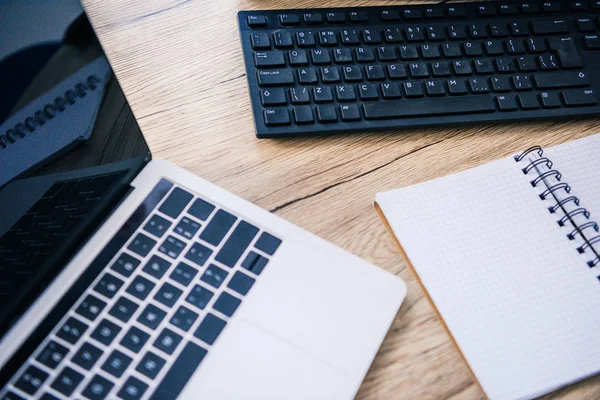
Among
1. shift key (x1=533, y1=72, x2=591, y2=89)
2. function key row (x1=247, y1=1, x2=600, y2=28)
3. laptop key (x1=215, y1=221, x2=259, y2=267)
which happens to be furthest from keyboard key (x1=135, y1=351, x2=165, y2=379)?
shift key (x1=533, y1=72, x2=591, y2=89)

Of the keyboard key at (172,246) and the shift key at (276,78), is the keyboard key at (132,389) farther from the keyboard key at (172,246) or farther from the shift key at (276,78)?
the shift key at (276,78)

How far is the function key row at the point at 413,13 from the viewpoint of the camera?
671 millimetres

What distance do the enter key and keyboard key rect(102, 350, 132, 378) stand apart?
587 millimetres

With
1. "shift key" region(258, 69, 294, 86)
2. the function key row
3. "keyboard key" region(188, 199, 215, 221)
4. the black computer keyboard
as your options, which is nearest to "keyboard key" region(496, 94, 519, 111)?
the black computer keyboard

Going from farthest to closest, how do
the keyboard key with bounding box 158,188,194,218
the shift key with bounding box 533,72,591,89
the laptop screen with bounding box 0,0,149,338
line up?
the shift key with bounding box 533,72,591,89
the keyboard key with bounding box 158,188,194,218
the laptop screen with bounding box 0,0,149,338

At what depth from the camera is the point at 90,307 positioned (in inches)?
19.4

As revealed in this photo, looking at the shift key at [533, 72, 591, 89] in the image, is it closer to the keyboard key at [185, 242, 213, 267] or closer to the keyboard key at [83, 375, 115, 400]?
the keyboard key at [185, 242, 213, 267]

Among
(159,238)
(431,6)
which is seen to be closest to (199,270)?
(159,238)

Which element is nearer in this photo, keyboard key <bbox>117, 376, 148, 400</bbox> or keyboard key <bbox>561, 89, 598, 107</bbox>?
keyboard key <bbox>117, 376, 148, 400</bbox>

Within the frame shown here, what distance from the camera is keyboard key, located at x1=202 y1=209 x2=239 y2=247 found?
1.76 feet

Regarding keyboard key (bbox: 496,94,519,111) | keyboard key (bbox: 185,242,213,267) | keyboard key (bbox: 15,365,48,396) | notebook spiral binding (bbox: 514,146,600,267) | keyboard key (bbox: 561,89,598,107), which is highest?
keyboard key (bbox: 561,89,598,107)

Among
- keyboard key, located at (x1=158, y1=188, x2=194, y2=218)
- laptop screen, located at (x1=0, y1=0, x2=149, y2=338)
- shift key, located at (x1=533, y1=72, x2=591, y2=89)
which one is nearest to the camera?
laptop screen, located at (x1=0, y1=0, x2=149, y2=338)

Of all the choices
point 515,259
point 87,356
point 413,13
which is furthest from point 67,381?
point 413,13

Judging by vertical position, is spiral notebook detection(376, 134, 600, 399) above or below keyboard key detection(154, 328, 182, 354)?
above
